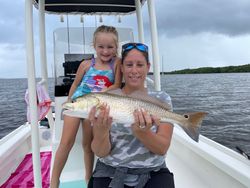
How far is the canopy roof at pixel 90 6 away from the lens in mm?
5055

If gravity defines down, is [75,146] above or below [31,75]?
below

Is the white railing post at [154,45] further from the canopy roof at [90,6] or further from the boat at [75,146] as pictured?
the canopy roof at [90,6]

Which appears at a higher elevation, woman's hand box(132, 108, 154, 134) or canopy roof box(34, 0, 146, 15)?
canopy roof box(34, 0, 146, 15)

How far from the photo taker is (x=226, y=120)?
15.9 metres

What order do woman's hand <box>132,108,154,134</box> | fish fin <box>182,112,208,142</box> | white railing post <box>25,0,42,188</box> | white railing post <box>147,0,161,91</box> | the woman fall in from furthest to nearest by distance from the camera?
white railing post <box>147,0,161,91</box> < white railing post <box>25,0,42,188</box> < the woman < fish fin <box>182,112,208,142</box> < woman's hand <box>132,108,154,134</box>

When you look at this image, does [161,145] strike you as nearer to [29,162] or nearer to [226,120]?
[29,162]

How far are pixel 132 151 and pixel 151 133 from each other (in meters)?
0.32

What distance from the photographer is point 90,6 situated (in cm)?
531

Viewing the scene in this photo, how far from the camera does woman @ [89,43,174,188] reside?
8.13 ft

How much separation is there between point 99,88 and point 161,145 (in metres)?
1.21

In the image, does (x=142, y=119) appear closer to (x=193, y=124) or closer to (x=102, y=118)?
(x=102, y=118)

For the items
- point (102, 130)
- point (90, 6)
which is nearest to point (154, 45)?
point (90, 6)

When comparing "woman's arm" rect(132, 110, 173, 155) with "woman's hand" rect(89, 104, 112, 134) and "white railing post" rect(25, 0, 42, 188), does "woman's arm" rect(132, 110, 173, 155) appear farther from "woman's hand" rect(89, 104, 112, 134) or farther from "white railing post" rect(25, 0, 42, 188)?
"white railing post" rect(25, 0, 42, 188)

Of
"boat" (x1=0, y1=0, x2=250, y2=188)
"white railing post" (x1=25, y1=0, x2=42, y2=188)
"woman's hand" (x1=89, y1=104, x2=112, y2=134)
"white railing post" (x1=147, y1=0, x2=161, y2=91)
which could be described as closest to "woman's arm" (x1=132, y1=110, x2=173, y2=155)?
"woman's hand" (x1=89, y1=104, x2=112, y2=134)
